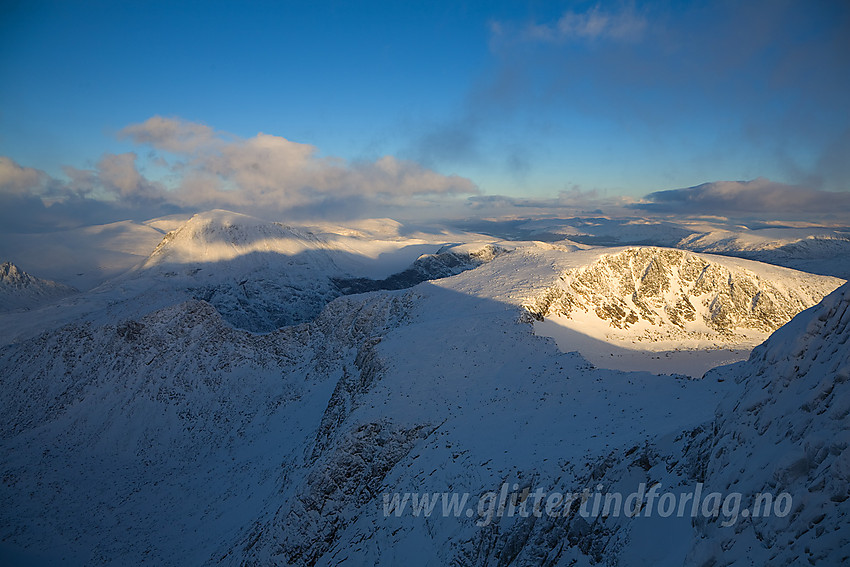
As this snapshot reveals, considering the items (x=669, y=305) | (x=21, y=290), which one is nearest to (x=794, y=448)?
(x=669, y=305)

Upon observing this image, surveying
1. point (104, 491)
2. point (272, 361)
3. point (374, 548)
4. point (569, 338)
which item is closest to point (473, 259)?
point (272, 361)

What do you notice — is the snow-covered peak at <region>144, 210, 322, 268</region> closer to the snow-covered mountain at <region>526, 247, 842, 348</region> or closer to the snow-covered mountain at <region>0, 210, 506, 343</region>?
the snow-covered mountain at <region>0, 210, 506, 343</region>

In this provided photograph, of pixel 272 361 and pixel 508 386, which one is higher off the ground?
pixel 508 386

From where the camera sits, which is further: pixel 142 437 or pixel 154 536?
pixel 142 437

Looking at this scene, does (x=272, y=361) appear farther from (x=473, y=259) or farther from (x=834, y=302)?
(x=473, y=259)

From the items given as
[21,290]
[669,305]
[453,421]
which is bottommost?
[453,421]

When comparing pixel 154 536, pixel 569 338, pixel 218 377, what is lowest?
pixel 154 536

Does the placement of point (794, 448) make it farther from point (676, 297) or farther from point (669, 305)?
point (676, 297)
